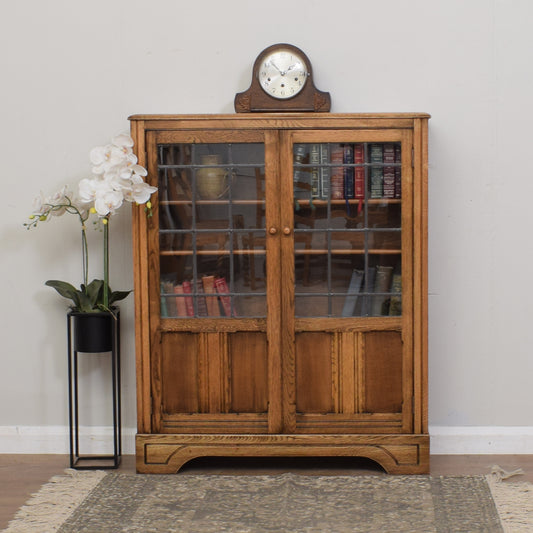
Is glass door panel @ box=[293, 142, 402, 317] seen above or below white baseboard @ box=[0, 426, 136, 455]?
above

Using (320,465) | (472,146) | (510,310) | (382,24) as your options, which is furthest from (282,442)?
(382,24)

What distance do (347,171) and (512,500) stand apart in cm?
151

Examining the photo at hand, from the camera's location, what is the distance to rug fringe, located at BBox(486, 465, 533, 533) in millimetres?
2613

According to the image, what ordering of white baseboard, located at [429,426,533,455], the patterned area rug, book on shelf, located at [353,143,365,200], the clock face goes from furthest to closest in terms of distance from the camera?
white baseboard, located at [429,426,533,455] → the clock face → book on shelf, located at [353,143,365,200] → the patterned area rug

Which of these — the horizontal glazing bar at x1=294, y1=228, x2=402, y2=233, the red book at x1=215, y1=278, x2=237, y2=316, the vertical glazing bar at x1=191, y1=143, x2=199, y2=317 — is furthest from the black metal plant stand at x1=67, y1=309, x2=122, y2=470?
the horizontal glazing bar at x1=294, y1=228, x2=402, y2=233

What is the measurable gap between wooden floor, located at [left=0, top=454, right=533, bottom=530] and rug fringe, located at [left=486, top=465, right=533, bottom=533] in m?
0.07

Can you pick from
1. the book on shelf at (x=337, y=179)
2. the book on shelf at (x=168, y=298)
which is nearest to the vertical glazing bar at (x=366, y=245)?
the book on shelf at (x=337, y=179)

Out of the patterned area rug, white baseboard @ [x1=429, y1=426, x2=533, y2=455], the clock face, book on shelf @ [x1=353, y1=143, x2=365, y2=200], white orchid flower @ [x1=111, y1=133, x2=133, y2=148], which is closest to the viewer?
the patterned area rug

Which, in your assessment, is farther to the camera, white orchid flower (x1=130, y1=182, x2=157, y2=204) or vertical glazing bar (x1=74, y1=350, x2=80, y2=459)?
vertical glazing bar (x1=74, y1=350, x2=80, y2=459)

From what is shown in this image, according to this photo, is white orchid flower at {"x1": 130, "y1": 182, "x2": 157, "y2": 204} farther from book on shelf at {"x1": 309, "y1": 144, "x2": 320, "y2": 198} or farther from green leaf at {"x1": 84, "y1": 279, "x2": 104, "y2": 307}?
book on shelf at {"x1": 309, "y1": 144, "x2": 320, "y2": 198}

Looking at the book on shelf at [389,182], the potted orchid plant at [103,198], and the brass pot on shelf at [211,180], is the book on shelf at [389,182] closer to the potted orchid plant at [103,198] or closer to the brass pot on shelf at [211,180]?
the brass pot on shelf at [211,180]

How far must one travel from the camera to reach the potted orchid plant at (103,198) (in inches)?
118

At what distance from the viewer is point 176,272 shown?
314 cm

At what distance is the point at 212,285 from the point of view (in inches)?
124
